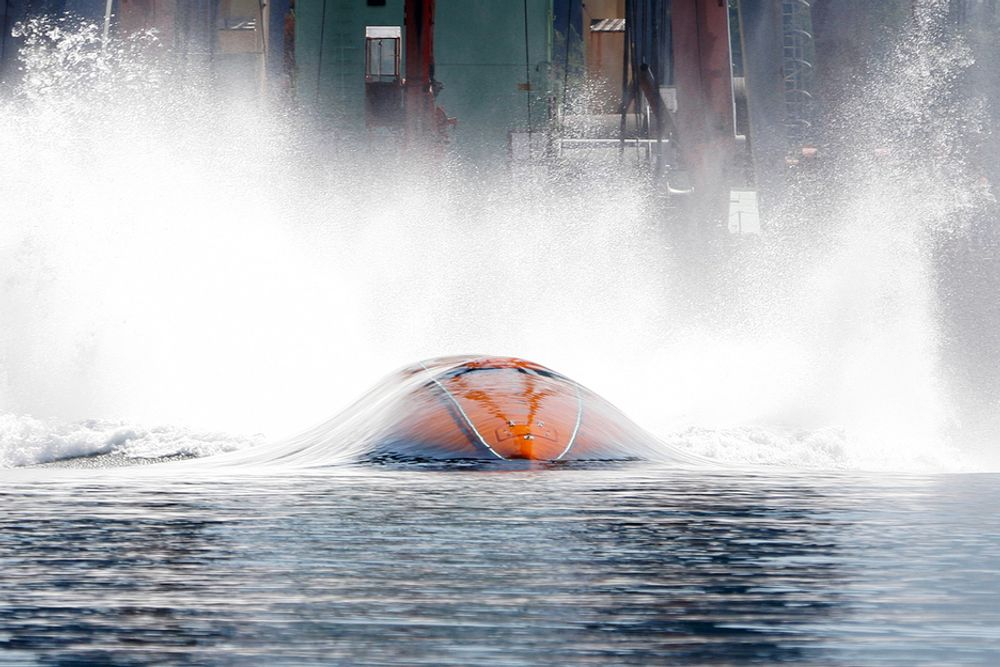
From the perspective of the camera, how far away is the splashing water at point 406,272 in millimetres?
37812

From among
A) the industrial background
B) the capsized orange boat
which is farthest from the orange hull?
the industrial background

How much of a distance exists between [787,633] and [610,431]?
14063 mm

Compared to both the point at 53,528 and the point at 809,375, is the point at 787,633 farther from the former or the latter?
the point at 809,375

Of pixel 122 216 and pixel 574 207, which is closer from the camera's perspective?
pixel 122 216

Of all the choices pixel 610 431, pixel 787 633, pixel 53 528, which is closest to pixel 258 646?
pixel 787 633

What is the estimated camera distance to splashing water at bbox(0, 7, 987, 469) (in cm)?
3781

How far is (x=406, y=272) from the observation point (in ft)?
150

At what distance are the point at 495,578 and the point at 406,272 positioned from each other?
127 feet

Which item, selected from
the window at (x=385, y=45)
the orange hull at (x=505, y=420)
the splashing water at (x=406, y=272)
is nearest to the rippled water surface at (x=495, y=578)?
the orange hull at (x=505, y=420)

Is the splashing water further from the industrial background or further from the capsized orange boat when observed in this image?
the capsized orange boat

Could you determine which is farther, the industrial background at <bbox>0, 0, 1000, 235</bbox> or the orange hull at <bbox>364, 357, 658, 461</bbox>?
the industrial background at <bbox>0, 0, 1000, 235</bbox>

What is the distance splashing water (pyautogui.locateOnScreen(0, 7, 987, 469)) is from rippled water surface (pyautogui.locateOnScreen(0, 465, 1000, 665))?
75.2ft

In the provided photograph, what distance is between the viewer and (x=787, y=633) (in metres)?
5.82

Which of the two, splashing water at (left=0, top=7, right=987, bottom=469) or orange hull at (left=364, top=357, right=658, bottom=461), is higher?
splashing water at (left=0, top=7, right=987, bottom=469)
